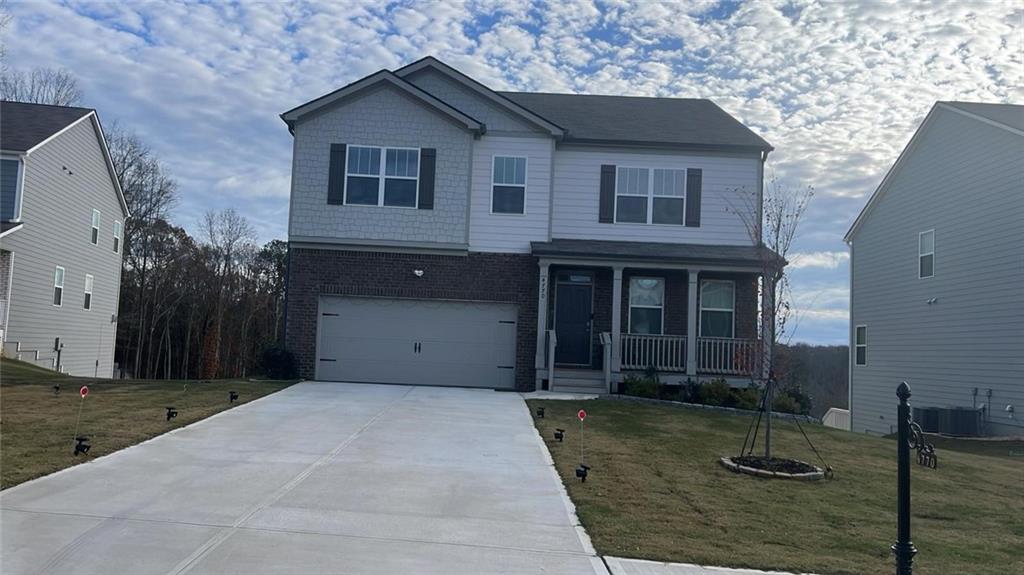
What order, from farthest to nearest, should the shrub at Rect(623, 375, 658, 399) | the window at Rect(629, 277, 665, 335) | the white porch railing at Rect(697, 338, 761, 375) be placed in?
the window at Rect(629, 277, 665, 335), the white porch railing at Rect(697, 338, 761, 375), the shrub at Rect(623, 375, 658, 399)

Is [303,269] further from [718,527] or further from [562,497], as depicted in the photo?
[718,527]

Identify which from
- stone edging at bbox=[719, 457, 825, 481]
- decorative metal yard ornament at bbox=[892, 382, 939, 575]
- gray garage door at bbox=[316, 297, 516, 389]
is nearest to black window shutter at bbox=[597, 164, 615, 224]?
gray garage door at bbox=[316, 297, 516, 389]

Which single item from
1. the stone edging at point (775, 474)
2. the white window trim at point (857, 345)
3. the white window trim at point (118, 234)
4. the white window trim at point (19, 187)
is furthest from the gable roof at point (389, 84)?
the white window trim at point (118, 234)

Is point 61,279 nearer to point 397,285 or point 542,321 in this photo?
point 397,285

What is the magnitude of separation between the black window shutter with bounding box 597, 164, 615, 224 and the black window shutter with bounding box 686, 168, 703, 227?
5.84 feet

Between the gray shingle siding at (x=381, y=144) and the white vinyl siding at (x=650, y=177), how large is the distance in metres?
2.50

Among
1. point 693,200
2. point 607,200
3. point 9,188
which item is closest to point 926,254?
point 693,200

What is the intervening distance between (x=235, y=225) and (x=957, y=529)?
47.2m

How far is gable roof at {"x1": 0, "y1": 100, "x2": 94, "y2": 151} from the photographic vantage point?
2339cm

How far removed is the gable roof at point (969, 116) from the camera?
693 inches

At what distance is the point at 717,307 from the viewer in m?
19.4

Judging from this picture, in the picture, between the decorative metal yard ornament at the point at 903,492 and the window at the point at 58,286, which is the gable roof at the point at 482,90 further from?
the decorative metal yard ornament at the point at 903,492

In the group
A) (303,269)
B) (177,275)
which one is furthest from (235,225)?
(303,269)

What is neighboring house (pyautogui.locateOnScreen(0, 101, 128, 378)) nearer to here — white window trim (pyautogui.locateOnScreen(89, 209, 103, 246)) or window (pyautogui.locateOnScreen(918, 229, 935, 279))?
white window trim (pyautogui.locateOnScreen(89, 209, 103, 246))
